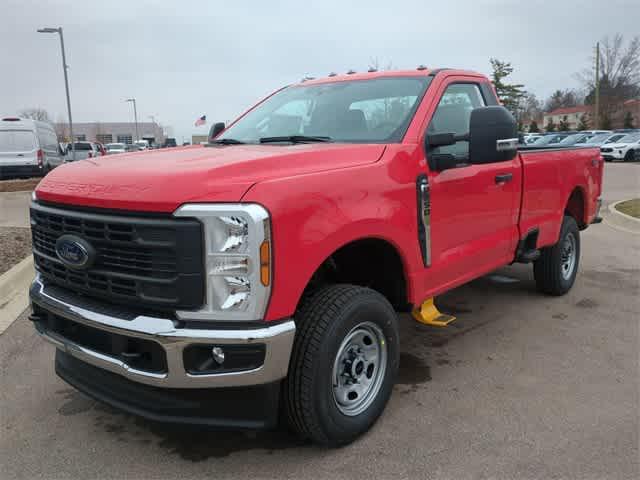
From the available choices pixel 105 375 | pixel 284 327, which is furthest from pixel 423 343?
pixel 105 375

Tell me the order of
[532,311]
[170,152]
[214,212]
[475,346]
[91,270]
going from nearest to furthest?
[214,212] → [91,270] → [170,152] → [475,346] → [532,311]

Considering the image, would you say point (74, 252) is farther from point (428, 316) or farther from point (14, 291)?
point (14, 291)

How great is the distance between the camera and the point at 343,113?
384 cm

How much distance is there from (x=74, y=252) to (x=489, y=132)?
240cm

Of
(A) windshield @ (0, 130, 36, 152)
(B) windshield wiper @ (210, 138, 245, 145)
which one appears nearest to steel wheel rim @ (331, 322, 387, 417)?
(B) windshield wiper @ (210, 138, 245, 145)

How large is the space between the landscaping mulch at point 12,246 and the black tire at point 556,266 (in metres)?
5.56

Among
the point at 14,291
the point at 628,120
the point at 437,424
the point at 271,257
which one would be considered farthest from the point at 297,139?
the point at 628,120

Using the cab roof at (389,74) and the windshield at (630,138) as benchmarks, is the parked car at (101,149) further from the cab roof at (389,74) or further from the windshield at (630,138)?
the windshield at (630,138)

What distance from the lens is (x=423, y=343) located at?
446cm

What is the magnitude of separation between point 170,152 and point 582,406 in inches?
114

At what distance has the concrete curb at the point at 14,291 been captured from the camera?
197 inches

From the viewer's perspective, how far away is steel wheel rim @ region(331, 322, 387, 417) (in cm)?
294

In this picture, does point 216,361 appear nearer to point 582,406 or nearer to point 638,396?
point 582,406

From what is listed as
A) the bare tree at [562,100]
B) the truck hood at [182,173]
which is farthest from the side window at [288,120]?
the bare tree at [562,100]
